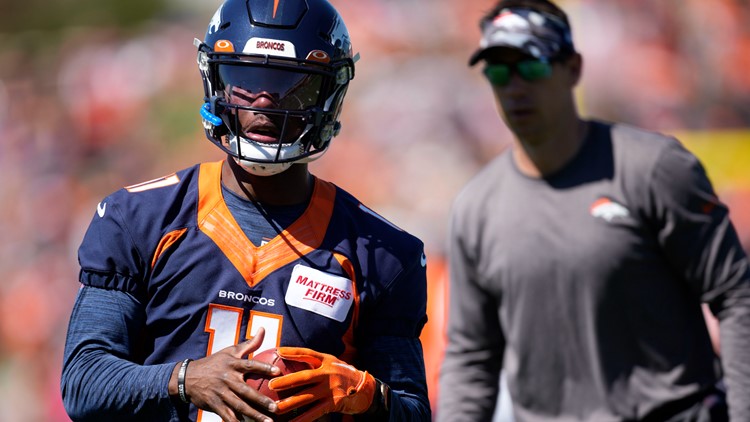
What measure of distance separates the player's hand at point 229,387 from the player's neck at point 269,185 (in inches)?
22.4

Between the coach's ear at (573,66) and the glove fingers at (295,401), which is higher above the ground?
the coach's ear at (573,66)

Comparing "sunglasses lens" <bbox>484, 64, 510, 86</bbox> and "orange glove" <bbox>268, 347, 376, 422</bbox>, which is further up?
"sunglasses lens" <bbox>484, 64, 510, 86</bbox>

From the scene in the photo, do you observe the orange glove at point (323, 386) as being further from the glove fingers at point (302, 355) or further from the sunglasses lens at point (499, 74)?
the sunglasses lens at point (499, 74)

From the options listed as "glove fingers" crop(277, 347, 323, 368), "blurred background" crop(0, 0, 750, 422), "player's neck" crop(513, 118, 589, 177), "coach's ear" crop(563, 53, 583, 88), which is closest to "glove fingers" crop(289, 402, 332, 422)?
"glove fingers" crop(277, 347, 323, 368)

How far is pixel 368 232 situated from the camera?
335cm

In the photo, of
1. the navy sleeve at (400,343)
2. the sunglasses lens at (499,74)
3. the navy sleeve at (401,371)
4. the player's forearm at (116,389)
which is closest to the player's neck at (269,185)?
the navy sleeve at (400,343)

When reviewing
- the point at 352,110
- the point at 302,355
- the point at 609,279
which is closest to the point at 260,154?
the point at 302,355

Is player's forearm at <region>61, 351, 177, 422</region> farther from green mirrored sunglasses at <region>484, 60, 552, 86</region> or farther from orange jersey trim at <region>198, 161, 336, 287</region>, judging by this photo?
green mirrored sunglasses at <region>484, 60, 552, 86</region>

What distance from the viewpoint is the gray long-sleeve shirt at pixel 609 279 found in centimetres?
333

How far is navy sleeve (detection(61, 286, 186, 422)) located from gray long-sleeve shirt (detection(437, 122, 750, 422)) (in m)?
1.14

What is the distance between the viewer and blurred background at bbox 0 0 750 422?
8227 mm

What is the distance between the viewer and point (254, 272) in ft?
10.4

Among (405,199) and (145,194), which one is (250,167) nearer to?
(145,194)

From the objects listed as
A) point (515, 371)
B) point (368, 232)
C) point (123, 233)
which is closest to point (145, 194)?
point (123, 233)
